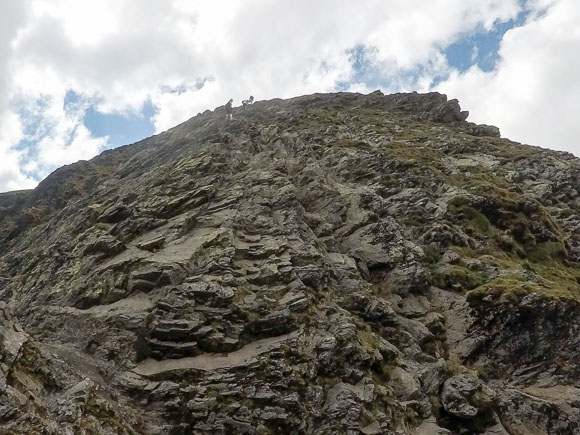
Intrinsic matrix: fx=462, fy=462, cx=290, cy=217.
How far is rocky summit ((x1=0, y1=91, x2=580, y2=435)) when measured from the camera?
2519cm

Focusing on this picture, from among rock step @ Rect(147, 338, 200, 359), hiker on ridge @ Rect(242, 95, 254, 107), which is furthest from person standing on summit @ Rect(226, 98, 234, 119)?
rock step @ Rect(147, 338, 200, 359)

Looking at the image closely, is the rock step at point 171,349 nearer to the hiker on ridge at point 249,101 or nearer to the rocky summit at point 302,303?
the rocky summit at point 302,303

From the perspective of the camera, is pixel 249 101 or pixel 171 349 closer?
pixel 171 349

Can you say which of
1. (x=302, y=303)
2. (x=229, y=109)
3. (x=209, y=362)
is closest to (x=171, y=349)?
(x=209, y=362)

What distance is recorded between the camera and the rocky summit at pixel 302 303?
2519cm

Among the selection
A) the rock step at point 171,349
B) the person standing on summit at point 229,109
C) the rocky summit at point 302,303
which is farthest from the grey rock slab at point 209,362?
the person standing on summit at point 229,109

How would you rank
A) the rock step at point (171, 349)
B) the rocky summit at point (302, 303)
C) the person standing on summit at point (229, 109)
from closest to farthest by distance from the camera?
the rocky summit at point (302, 303)
the rock step at point (171, 349)
the person standing on summit at point (229, 109)

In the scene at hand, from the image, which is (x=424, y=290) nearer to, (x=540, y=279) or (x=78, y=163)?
(x=540, y=279)

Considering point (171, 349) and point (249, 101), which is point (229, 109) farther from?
point (171, 349)

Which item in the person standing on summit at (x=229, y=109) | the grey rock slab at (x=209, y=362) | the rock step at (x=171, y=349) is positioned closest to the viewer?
the grey rock slab at (x=209, y=362)

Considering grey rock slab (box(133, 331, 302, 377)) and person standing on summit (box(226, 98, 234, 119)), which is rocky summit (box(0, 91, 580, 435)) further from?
person standing on summit (box(226, 98, 234, 119))

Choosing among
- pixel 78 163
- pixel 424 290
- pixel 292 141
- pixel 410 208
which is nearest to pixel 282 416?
pixel 424 290

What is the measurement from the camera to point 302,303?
3170 cm

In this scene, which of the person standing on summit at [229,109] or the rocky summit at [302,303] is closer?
the rocky summit at [302,303]
